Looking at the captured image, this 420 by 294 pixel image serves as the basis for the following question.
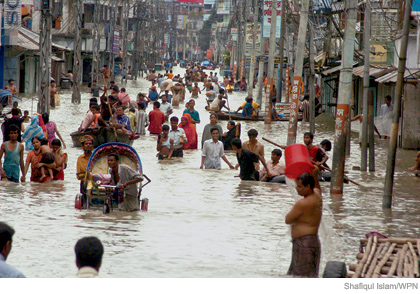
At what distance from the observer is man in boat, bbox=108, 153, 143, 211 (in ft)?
40.4

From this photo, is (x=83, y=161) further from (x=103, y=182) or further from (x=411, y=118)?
(x=411, y=118)

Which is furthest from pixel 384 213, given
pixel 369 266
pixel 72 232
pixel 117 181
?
pixel 369 266

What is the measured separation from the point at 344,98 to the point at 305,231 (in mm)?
7510

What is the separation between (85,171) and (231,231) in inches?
114

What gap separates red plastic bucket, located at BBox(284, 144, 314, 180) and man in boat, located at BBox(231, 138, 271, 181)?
6.26m

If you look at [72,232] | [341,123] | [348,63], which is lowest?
[72,232]

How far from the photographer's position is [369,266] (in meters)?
7.49

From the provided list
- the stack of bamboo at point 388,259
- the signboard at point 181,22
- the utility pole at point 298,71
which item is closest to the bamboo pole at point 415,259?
the stack of bamboo at point 388,259

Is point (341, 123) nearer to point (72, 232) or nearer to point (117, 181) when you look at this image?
point (117, 181)

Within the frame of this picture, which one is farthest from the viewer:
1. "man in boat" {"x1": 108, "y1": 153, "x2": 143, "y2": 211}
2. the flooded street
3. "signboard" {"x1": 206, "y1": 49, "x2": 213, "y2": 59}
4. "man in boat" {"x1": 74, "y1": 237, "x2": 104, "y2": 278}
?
"signboard" {"x1": 206, "y1": 49, "x2": 213, "y2": 59}

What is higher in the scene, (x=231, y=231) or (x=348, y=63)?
(x=348, y=63)

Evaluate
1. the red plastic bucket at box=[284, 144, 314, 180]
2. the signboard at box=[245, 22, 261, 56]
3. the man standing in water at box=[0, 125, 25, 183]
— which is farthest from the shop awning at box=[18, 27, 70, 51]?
the red plastic bucket at box=[284, 144, 314, 180]

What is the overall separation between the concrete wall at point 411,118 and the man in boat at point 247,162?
9.32 metres

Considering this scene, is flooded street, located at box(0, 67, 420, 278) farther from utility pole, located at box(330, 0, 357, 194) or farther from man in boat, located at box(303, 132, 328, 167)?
man in boat, located at box(303, 132, 328, 167)
